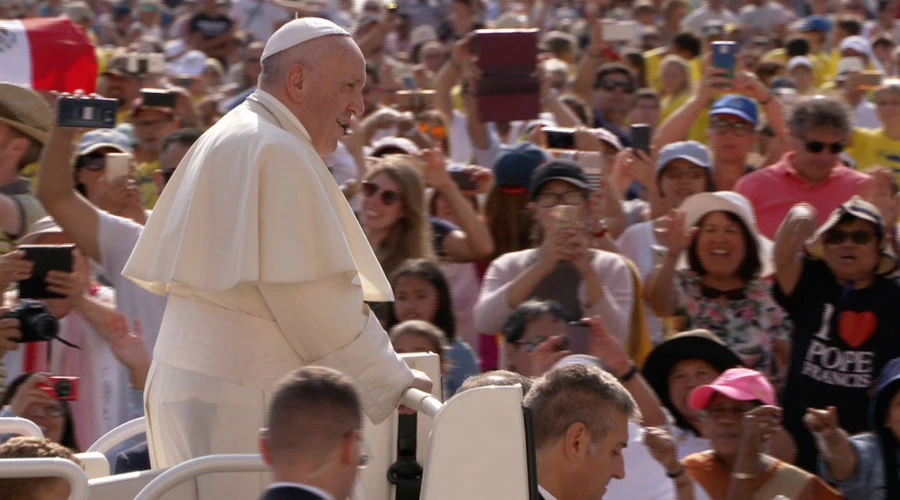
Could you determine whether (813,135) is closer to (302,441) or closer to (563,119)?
(563,119)

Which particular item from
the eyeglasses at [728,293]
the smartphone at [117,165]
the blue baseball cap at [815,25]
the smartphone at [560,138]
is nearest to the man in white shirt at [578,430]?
the eyeglasses at [728,293]

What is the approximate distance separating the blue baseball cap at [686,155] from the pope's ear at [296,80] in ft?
11.5

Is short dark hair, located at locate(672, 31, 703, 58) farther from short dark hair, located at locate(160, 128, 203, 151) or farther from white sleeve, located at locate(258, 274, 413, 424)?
white sleeve, located at locate(258, 274, 413, 424)

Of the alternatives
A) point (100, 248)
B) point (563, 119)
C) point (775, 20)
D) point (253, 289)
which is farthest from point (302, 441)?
point (775, 20)

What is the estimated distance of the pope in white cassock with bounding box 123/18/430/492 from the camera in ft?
10.8

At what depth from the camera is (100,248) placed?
5320 millimetres

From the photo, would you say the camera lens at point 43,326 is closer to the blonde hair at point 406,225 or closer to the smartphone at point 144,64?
the blonde hair at point 406,225

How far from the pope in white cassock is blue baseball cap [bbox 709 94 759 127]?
3947mm

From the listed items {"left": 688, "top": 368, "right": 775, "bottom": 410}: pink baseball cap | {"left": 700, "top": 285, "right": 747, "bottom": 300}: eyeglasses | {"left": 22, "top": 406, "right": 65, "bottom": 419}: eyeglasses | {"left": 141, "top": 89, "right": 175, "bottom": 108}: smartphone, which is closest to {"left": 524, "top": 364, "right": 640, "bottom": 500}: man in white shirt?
{"left": 688, "top": 368, "right": 775, "bottom": 410}: pink baseball cap

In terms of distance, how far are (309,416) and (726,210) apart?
3.35 m

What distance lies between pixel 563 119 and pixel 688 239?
250 cm

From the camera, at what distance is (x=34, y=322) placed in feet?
15.0

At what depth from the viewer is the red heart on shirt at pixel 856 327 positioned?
520cm

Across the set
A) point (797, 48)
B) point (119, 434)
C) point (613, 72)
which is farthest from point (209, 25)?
point (119, 434)
